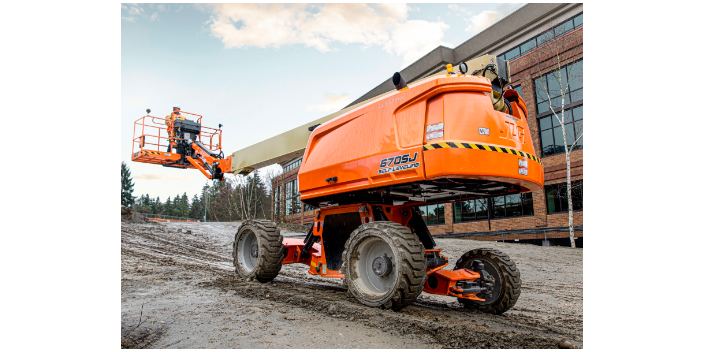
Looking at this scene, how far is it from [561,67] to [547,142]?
4.18 meters

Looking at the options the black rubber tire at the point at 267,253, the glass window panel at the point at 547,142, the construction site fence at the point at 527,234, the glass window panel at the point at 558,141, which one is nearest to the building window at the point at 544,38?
the glass window panel at the point at 558,141

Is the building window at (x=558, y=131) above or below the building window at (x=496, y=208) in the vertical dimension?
above

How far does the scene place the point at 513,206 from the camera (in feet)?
80.3

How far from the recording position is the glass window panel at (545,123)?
23453 mm

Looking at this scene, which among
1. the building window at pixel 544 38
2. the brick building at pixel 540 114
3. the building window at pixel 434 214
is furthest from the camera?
the building window at pixel 434 214

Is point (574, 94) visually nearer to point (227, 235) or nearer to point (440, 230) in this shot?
point (440, 230)

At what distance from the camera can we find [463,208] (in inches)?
1074

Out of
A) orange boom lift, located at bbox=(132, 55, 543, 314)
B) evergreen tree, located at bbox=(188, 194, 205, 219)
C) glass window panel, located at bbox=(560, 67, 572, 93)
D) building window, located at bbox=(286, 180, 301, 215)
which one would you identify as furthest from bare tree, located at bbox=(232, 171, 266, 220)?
evergreen tree, located at bbox=(188, 194, 205, 219)

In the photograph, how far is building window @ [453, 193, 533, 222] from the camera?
2386 centimetres

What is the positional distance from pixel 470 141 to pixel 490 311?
2.65m

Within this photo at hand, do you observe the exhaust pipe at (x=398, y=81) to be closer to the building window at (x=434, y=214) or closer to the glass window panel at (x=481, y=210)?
the glass window panel at (x=481, y=210)

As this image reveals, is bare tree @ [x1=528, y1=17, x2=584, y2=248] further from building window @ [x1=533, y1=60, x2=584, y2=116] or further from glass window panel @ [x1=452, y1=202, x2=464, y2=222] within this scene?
glass window panel @ [x1=452, y1=202, x2=464, y2=222]

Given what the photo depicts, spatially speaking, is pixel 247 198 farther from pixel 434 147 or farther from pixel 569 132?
pixel 434 147

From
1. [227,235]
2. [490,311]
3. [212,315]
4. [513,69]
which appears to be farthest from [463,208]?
[212,315]
